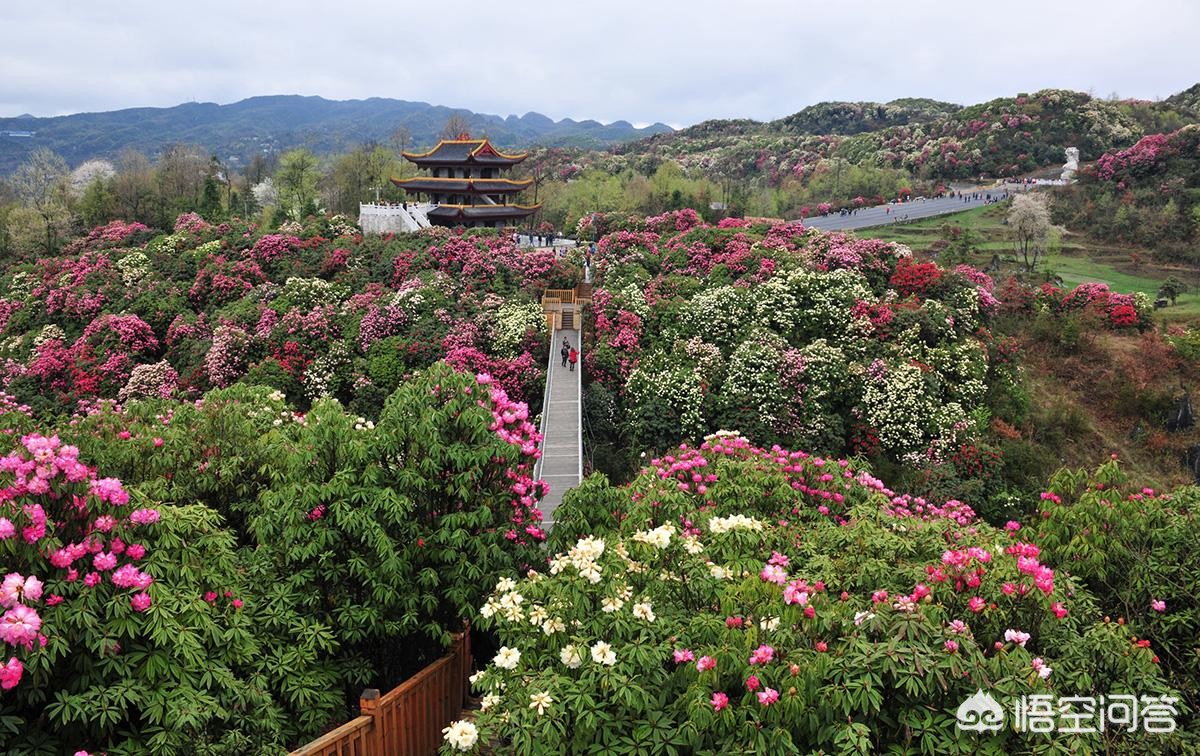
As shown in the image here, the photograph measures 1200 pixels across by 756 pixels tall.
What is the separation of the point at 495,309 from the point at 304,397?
5.98m

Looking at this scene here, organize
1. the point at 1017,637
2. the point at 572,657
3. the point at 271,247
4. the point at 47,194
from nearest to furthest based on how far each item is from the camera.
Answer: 1. the point at 1017,637
2. the point at 572,657
3. the point at 271,247
4. the point at 47,194

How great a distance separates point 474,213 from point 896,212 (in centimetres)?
2851

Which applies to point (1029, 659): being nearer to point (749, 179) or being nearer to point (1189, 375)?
point (1189, 375)

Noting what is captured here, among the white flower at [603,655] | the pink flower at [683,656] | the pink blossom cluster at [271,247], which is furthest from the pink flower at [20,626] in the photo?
the pink blossom cluster at [271,247]

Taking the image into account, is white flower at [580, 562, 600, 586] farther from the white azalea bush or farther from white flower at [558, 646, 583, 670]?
white flower at [558, 646, 583, 670]

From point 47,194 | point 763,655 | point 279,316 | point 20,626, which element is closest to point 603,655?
point 763,655

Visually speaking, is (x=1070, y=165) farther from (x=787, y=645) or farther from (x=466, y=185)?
(x=787, y=645)

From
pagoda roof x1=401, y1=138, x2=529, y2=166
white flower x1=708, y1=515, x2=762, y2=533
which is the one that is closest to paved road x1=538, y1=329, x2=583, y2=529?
white flower x1=708, y1=515, x2=762, y2=533

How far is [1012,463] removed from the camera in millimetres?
16406

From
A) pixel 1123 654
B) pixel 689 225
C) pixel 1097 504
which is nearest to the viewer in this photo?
pixel 1123 654

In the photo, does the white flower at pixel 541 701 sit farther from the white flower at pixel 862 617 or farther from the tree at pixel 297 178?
the tree at pixel 297 178

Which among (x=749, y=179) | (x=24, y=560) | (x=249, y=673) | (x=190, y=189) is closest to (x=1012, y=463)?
(x=249, y=673)

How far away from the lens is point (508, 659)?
4879 millimetres

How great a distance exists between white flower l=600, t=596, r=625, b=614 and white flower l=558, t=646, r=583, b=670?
1.35 feet
